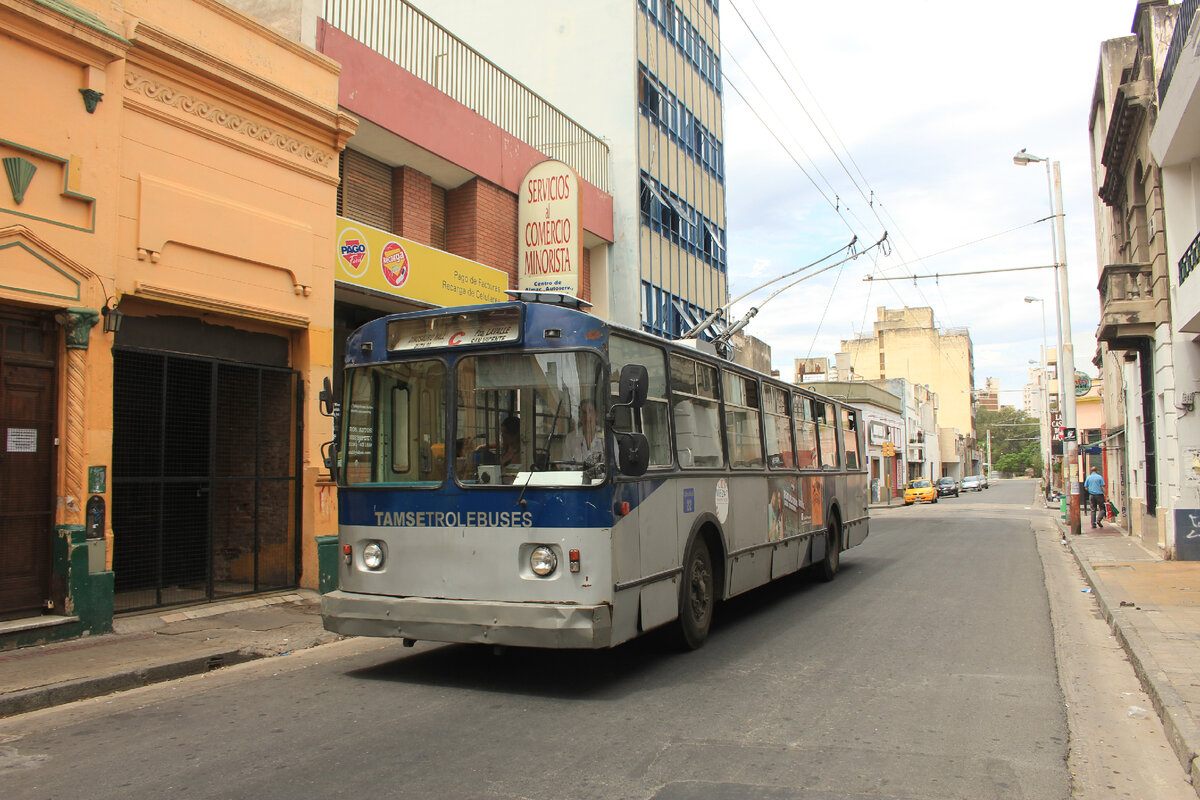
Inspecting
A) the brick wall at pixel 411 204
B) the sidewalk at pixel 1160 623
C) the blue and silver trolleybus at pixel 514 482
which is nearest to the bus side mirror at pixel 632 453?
the blue and silver trolleybus at pixel 514 482

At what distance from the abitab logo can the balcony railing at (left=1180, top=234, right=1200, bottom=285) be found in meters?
12.8

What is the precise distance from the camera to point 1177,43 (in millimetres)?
13352

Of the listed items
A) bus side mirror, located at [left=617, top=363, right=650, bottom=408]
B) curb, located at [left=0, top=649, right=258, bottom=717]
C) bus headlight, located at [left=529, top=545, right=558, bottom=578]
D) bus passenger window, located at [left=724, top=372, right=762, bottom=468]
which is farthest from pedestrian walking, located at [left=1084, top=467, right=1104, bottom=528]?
curb, located at [left=0, top=649, right=258, bottom=717]

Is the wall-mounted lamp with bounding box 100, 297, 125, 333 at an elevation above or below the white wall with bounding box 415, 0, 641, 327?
below

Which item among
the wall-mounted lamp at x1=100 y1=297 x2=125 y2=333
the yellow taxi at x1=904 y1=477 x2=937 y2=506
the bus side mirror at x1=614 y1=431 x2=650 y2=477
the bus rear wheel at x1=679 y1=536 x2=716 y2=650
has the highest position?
the wall-mounted lamp at x1=100 y1=297 x2=125 y2=333

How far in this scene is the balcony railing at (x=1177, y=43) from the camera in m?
12.6

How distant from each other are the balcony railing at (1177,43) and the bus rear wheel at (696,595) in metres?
9.94

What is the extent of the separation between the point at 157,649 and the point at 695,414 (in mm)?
5663

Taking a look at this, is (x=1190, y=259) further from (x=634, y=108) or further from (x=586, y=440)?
(x=634, y=108)

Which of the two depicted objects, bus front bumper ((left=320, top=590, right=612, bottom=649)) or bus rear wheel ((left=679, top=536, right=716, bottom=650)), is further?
bus rear wheel ((left=679, top=536, right=716, bottom=650))

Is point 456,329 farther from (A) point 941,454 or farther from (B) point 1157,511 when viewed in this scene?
(A) point 941,454

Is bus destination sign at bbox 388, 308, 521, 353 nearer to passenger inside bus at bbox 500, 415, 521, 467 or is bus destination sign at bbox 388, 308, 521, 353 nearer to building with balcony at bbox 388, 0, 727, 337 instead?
passenger inside bus at bbox 500, 415, 521, 467

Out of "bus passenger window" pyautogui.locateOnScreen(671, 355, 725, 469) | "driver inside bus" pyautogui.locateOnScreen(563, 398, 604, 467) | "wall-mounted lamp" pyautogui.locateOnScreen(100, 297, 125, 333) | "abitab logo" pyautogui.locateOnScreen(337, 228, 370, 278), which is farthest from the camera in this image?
"abitab logo" pyautogui.locateOnScreen(337, 228, 370, 278)

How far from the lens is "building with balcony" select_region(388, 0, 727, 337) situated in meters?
24.0
